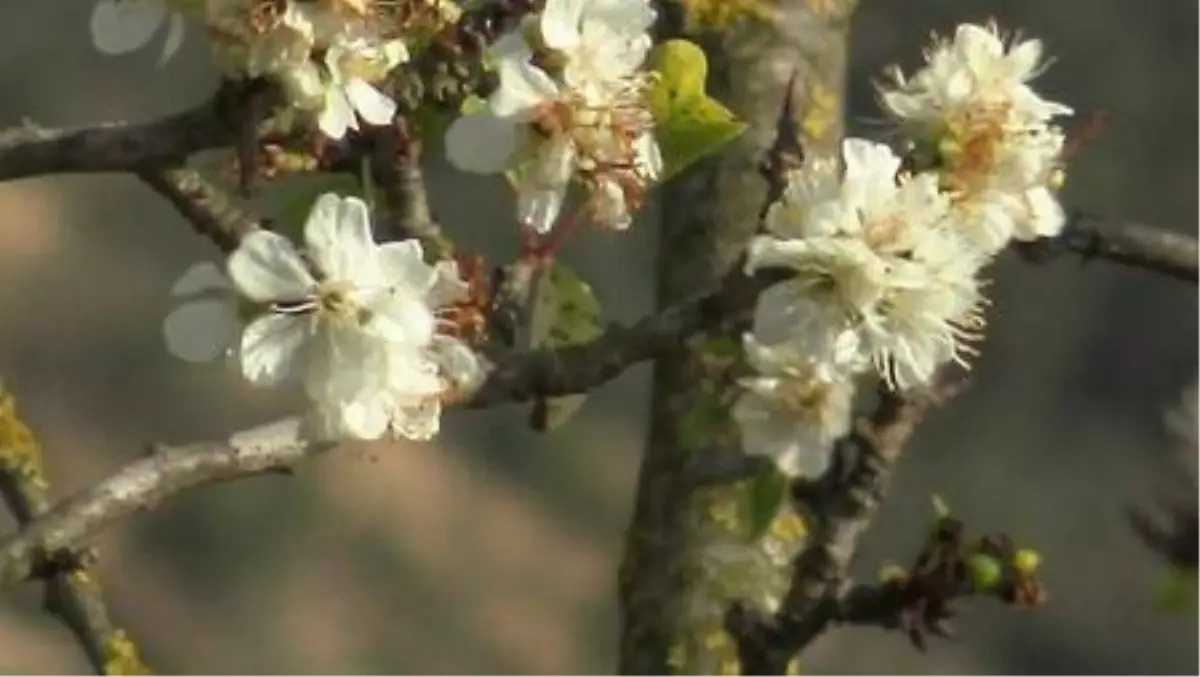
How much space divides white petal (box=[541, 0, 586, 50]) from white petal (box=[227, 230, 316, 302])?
0.29 ft

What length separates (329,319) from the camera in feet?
2.06

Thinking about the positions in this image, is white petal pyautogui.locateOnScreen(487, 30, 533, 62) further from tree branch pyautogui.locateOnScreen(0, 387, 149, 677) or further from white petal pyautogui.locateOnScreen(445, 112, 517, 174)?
tree branch pyautogui.locateOnScreen(0, 387, 149, 677)

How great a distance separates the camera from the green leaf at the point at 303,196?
78 centimetres

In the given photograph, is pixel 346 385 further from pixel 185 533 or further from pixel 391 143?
pixel 185 533

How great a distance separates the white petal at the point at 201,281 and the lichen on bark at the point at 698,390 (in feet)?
0.90

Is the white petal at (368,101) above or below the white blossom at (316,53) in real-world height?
below

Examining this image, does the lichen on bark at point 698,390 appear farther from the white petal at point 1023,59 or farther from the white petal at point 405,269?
the white petal at point 405,269

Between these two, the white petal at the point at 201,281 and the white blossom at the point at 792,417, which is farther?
the white blossom at the point at 792,417

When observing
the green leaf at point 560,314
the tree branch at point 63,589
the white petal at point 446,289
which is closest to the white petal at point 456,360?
the white petal at point 446,289

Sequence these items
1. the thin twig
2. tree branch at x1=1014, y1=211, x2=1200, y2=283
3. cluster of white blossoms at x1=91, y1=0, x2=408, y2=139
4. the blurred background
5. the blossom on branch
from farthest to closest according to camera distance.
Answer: the blurred background < tree branch at x1=1014, y1=211, x2=1200, y2=283 < the thin twig < the blossom on branch < cluster of white blossoms at x1=91, y1=0, x2=408, y2=139

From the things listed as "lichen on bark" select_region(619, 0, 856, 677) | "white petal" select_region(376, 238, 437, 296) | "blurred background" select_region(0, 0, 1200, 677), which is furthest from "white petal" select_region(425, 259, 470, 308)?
"blurred background" select_region(0, 0, 1200, 677)

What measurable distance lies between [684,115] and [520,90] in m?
0.06

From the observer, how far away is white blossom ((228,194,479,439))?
0.62 m

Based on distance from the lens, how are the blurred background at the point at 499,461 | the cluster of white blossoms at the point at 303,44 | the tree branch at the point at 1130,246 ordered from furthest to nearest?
the blurred background at the point at 499,461, the tree branch at the point at 1130,246, the cluster of white blossoms at the point at 303,44
